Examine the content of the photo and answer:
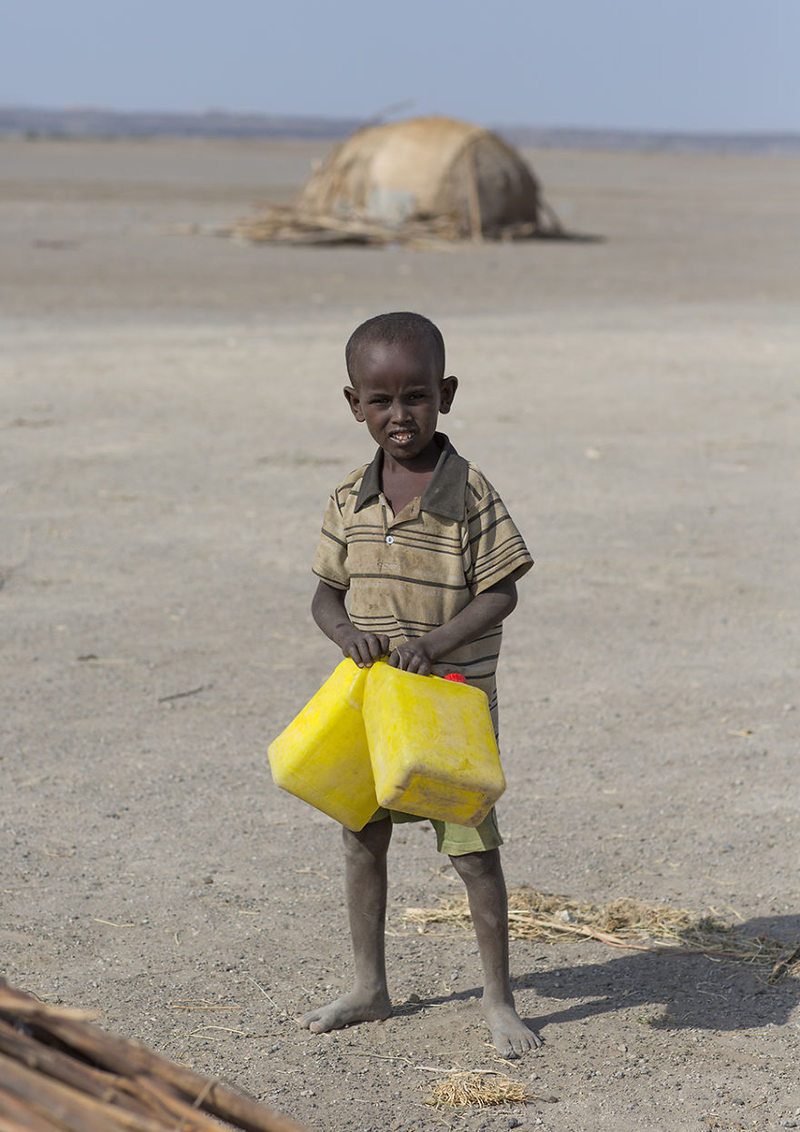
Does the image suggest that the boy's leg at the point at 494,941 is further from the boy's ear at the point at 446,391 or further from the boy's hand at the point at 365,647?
the boy's ear at the point at 446,391

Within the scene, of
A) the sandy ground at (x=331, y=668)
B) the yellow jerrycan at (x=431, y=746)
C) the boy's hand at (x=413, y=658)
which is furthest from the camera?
the sandy ground at (x=331, y=668)

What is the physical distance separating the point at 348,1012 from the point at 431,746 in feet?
A: 2.47

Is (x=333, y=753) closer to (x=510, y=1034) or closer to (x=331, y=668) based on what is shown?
(x=510, y=1034)

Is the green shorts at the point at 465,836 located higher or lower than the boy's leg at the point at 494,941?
higher

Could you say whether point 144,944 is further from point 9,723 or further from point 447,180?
point 447,180

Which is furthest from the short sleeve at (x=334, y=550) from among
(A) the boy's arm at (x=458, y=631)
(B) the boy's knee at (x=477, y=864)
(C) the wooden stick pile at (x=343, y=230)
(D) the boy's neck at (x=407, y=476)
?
(C) the wooden stick pile at (x=343, y=230)

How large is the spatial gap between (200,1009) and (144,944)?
0.33 m

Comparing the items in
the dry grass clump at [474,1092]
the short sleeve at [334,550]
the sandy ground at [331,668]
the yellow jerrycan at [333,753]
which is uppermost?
the short sleeve at [334,550]

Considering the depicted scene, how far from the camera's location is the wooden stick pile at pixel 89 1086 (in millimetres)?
1735

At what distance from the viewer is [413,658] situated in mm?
2861

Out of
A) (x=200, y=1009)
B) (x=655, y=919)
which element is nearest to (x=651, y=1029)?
(x=655, y=919)

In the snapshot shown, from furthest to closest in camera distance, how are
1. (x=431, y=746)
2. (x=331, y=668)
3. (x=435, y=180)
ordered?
(x=435, y=180) → (x=331, y=668) → (x=431, y=746)

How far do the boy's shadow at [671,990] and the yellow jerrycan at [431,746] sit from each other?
0.69 m

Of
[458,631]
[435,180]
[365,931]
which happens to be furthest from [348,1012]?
[435,180]
